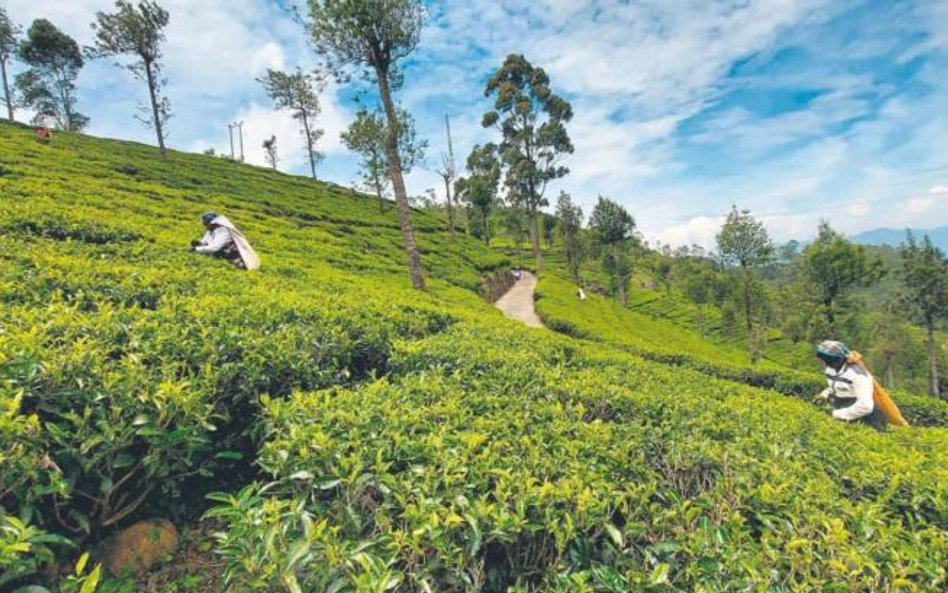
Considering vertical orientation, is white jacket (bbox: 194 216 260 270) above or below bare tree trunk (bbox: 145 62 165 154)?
below

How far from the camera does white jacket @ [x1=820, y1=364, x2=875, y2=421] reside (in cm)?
555

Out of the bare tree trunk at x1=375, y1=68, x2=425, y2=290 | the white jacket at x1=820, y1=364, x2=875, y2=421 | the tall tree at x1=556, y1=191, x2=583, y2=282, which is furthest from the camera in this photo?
the tall tree at x1=556, y1=191, x2=583, y2=282

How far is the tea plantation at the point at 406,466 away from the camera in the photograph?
6.41 ft

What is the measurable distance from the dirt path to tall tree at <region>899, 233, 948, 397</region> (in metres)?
25.4

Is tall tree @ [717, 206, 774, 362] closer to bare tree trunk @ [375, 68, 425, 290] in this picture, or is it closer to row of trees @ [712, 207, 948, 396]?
row of trees @ [712, 207, 948, 396]

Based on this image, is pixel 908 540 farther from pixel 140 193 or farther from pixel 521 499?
pixel 140 193

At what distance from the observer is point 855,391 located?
5.70 meters

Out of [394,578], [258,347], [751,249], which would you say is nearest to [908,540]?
[394,578]

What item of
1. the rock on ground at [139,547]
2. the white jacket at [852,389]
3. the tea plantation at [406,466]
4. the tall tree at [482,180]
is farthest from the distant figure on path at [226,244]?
the tall tree at [482,180]

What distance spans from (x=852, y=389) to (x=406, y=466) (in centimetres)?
600

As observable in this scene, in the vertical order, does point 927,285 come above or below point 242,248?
below

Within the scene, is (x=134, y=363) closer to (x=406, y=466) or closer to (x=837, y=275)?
(x=406, y=466)

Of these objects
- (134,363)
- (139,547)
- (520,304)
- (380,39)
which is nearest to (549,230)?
(520,304)

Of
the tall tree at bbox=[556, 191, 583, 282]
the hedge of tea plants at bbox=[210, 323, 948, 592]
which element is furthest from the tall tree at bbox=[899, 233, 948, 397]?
the hedge of tea plants at bbox=[210, 323, 948, 592]
